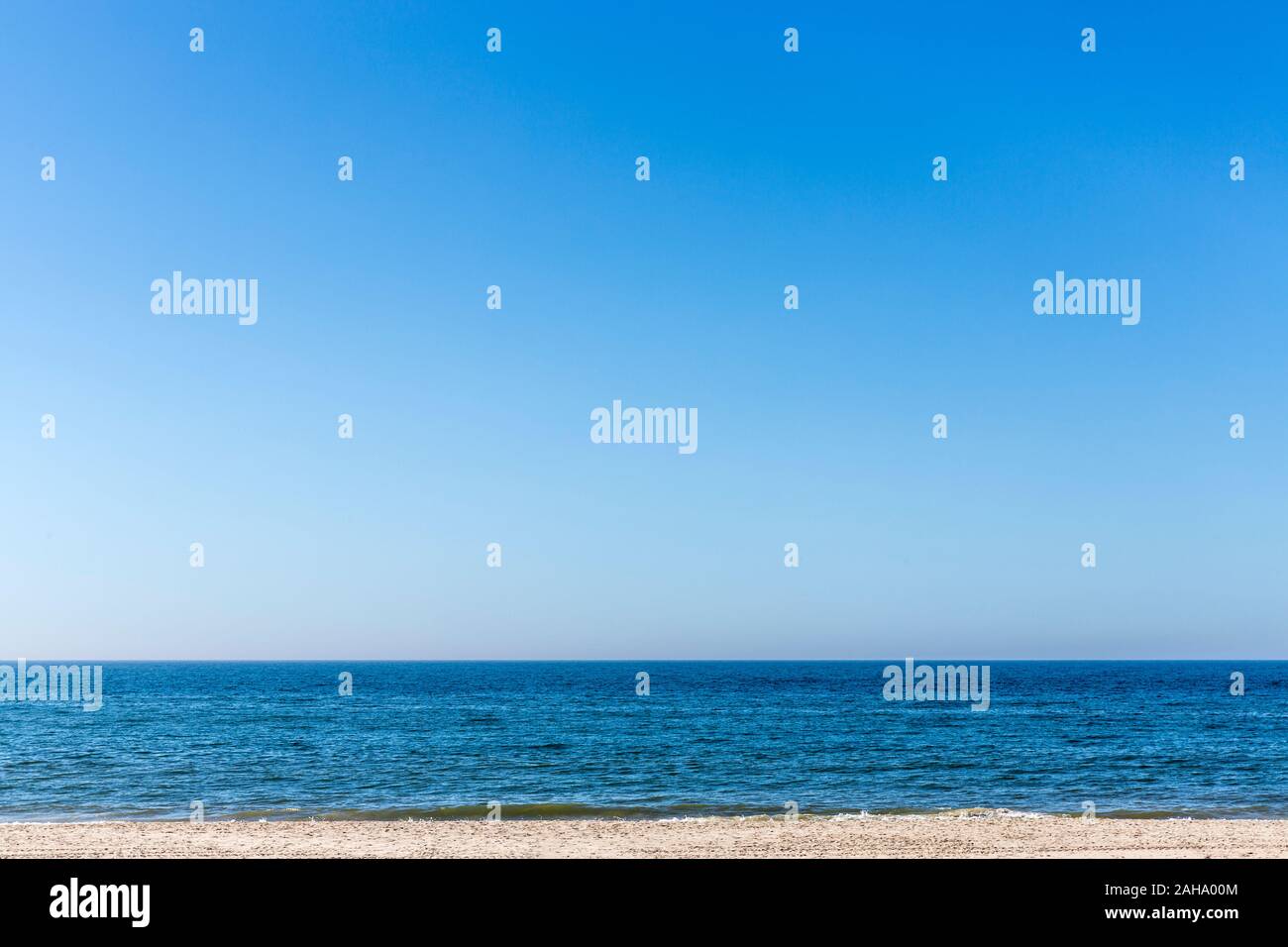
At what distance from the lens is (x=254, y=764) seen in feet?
139

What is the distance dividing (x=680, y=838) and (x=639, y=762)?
19761 millimetres

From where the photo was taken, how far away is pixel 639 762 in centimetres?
4259

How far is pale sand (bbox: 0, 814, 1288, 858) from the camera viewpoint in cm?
2139

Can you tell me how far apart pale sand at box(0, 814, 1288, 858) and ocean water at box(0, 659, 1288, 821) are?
2.94 metres

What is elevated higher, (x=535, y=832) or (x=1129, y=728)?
(x=535, y=832)

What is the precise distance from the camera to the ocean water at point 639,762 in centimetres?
3131

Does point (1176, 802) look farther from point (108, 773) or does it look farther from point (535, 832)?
point (108, 773)

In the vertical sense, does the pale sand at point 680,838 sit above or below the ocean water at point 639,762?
A: above

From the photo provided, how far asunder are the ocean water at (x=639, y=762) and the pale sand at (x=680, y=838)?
2.94 m

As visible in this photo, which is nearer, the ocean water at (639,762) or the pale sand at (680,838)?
the pale sand at (680,838)
